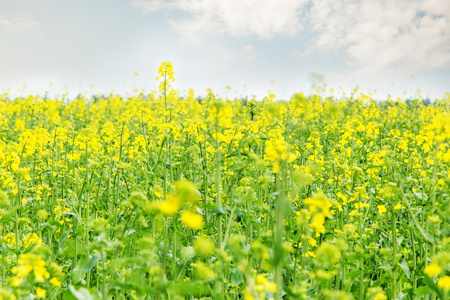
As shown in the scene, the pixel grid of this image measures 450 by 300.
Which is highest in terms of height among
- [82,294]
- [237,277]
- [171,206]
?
[171,206]

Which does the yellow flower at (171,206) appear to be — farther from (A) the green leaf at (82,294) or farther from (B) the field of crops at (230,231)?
(A) the green leaf at (82,294)

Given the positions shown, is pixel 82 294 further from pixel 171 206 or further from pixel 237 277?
pixel 237 277

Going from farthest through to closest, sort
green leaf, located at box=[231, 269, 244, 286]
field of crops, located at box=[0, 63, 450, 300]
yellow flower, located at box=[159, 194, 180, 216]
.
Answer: green leaf, located at box=[231, 269, 244, 286]
field of crops, located at box=[0, 63, 450, 300]
yellow flower, located at box=[159, 194, 180, 216]

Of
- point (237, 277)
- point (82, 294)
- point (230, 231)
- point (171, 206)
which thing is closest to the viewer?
point (171, 206)

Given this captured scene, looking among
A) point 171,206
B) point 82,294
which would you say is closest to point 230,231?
point 82,294

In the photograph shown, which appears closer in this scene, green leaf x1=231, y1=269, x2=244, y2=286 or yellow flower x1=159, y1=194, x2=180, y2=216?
yellow flower x1=159, y1=194, x2=180, y2=216

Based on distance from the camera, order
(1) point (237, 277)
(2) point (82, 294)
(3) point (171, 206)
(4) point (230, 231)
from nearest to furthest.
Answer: (3) point (171, 206), (2) point (82, 294), (1) point (237, 277), (4) point (230, 231)

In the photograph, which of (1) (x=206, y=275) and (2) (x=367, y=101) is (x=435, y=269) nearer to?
(1) (x=206, y=275)

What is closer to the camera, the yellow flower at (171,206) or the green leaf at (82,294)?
the yellow flower at (171,206)

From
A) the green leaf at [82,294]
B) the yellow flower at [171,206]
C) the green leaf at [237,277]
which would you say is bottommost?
the green leaf at [237,277]

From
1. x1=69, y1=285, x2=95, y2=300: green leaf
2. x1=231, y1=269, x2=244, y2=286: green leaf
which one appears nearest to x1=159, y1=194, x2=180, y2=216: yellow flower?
x1=69, y1=285, x2=95, y2=300: green leaf

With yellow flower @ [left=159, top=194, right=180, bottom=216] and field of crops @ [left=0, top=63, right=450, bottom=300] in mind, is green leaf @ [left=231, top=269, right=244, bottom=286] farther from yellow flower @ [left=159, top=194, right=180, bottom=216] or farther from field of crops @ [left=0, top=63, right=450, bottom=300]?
yellow flower @ [left=159, top=194, right=180, bottom=216]

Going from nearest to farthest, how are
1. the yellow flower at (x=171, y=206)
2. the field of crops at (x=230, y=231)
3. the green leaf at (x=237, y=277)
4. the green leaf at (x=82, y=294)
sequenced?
the yellow flower at (x=171, y=206)
the green leaf at (x=82, y=294)
the field of crops at (x=230, y=231)
the green leaf at (x=237, y=277)

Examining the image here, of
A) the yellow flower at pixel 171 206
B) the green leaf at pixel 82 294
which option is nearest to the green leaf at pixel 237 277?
the green leaf at pixel 82 294
